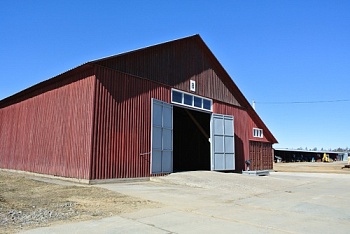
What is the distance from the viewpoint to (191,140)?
25.4 metres

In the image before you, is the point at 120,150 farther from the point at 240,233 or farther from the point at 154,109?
the point at 240,233

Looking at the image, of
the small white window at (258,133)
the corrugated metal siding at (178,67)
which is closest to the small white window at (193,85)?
the corrugated metal siding at (178,67)

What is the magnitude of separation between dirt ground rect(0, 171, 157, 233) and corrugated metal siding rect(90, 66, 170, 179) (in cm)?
268

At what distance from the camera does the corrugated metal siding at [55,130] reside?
13828 millimetres

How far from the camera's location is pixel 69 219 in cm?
696

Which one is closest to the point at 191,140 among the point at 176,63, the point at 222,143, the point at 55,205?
the point at 222,143

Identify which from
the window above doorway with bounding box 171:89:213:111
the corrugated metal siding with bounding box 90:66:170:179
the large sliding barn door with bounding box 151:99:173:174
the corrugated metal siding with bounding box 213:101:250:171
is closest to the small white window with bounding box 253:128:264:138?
the corrugated metal siding with bounding box 213:101:250:171

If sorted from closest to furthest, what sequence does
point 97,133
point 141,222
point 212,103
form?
point 141,222 → point 97,133 → point 212,103

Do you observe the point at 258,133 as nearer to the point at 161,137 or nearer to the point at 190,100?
the point at 190,100

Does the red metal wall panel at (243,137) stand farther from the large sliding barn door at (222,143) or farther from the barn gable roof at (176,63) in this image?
the large sliding barn door at (222,143)

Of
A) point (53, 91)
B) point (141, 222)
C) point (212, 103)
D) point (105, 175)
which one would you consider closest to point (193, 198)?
point (141, 222)

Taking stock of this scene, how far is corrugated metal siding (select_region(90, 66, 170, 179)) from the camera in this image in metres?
13.7

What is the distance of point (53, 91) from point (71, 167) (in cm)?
460

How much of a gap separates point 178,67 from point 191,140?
824 centimetres
